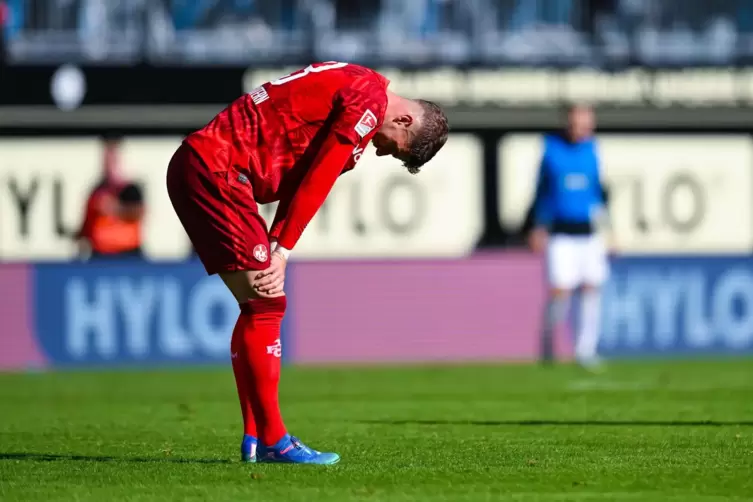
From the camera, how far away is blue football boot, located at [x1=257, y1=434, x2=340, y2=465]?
23.1ft

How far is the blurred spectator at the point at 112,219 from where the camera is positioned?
17.4 meters

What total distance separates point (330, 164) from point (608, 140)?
1610 cm

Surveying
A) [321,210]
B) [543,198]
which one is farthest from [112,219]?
[543,198]

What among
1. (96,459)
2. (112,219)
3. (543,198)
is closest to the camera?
(96,459)

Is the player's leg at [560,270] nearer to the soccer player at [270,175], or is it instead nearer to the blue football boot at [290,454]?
the soccer player at [270,175]

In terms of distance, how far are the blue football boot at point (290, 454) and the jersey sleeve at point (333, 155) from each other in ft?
2.93

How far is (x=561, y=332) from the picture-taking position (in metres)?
16.7

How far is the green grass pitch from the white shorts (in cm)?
129

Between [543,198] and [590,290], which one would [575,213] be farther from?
[590,290]

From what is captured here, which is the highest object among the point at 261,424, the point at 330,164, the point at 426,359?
the point at 330,164

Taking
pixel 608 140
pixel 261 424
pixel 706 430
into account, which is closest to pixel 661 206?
pixel 608 140

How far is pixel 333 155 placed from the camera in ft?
22.6

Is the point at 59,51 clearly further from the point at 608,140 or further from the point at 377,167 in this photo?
the point at 608,140

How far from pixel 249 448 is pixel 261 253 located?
94 centimetres
